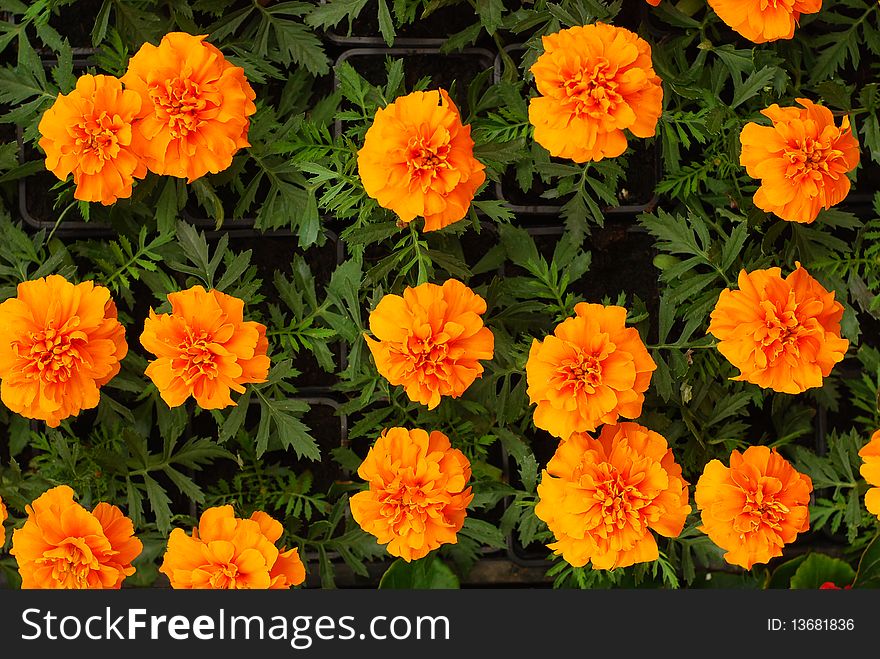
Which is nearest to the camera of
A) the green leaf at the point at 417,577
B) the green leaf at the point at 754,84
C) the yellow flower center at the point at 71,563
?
the yellow flower center at the point at 71,563

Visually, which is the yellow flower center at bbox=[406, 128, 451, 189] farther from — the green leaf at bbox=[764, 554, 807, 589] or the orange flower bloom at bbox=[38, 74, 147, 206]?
the green leaf at bbox=[764, 554, 807, 589]

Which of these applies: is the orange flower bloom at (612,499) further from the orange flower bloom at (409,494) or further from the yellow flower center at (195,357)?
the yellow flower center at (195,357)

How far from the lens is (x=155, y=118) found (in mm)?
1258

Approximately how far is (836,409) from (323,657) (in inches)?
45.8

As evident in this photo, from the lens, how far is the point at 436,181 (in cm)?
119

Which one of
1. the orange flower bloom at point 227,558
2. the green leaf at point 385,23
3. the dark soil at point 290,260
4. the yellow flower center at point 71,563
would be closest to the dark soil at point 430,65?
the green leaf at point 385,23

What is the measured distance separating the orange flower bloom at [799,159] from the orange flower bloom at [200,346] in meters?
0.88

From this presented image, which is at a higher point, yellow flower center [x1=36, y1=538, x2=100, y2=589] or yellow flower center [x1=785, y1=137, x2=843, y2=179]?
yellow flower center [x1=785, y1=137, x2=843, y2=179]

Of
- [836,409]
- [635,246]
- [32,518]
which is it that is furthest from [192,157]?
[836,409]

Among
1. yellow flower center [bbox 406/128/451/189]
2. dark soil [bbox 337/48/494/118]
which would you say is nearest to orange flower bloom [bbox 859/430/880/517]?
yellow flower center [bbox 406/128/451/189]

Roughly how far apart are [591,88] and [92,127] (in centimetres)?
79

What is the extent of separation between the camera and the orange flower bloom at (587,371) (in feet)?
4.11

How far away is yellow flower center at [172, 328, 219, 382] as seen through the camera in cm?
123

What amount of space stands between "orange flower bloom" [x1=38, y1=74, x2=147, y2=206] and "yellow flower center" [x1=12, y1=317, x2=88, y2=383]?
26 centimetres
